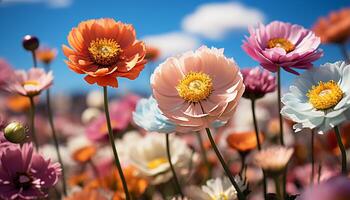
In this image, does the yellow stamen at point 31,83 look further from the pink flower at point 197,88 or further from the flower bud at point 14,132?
the pink flower at point 197,88

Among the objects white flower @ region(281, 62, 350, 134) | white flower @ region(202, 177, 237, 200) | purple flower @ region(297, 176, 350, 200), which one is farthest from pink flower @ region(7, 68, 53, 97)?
purple flower @ region(297, 176, 350, 200)

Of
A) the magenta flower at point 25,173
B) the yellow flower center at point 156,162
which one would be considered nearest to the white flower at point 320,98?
the magenta flower at point 25,173

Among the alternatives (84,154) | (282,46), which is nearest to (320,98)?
(282,46)

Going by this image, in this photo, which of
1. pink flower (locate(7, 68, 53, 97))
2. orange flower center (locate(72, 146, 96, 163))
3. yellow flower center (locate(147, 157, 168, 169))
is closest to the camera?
pink flower (locate(7, 68, 53, 97))

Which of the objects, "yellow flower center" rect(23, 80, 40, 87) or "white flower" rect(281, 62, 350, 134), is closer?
"white flower" rect(281, 62, 350, 134)

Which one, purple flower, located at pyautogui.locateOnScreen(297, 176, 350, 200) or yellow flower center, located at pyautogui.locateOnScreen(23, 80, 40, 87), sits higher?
yellow flower center, located at pyautogui.locateOnScreen(23, 80, 40, 87)

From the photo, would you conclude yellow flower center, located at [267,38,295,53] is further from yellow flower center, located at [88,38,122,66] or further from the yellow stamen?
the yellow stamen

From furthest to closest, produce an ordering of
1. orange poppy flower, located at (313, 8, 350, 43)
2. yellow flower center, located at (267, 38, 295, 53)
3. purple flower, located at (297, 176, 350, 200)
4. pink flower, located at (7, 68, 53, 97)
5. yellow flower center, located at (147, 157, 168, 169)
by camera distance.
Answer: orange poppy flower, located at (313, 8, 350, 43), yellow flower center, located at (147, 157, 168, 169), pink flower, located at (7, 68, 53, 97), yellow flower center, located at (267, 38, 295, 53), purple flower, located at (297, 176, 350, 200)

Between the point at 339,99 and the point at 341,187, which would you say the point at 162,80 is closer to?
the point at 339,99

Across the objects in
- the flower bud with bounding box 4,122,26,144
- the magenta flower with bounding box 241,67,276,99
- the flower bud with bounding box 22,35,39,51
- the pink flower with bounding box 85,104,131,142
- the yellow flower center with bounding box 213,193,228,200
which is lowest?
the yellow flower center with bounding box 213,193,228,200
